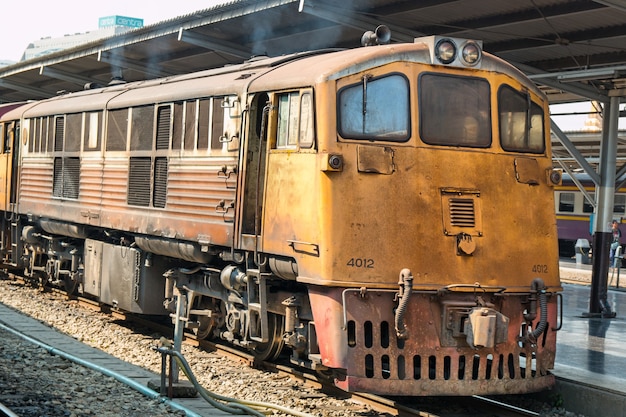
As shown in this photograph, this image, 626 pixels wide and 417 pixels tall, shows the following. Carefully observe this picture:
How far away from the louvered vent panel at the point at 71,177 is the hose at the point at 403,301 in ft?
27.2

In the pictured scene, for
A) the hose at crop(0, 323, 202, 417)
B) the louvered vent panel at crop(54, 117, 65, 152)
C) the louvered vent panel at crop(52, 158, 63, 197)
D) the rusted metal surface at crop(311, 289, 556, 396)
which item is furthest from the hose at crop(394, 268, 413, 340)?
the louvered vent panel at crop(54, 117, 65, 152)

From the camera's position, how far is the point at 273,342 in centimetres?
1084

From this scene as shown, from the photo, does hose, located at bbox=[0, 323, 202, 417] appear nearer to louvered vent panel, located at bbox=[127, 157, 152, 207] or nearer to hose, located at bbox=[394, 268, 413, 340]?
hose, located at bbox=[394, 268, 413, 340]

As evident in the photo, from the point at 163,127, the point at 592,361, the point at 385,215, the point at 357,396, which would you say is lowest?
the point at 357,396

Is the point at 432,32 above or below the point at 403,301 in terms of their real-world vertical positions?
above

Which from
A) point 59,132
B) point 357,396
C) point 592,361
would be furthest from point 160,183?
point 592,361

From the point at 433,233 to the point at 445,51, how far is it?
1900mm

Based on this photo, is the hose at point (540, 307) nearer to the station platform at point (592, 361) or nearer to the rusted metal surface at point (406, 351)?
the rusted metal surface at point (406, 351)

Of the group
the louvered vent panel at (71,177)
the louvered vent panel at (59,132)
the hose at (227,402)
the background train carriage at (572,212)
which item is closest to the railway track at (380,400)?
the hose at (227,402)

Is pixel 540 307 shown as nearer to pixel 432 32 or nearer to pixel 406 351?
pixel 406 351

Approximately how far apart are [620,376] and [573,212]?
99.3 ft

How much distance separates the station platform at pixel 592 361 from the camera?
954cm

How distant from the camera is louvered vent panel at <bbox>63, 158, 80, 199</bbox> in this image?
15.7m

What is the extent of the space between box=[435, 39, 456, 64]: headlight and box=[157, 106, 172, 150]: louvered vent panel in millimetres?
4344
